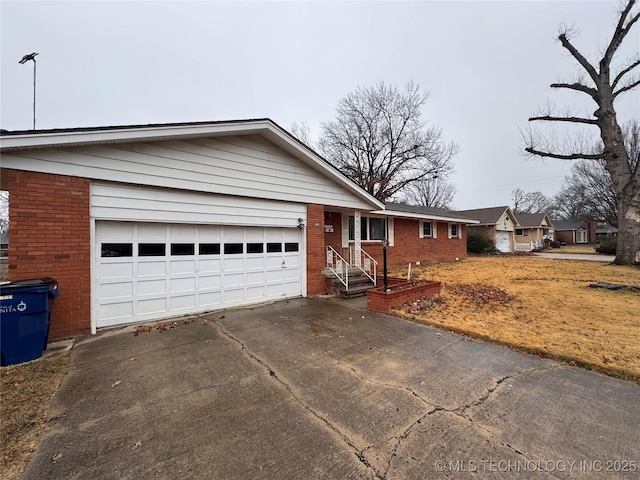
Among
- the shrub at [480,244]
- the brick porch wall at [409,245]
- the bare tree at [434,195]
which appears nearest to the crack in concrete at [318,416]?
the brick porch wall at [409,245]

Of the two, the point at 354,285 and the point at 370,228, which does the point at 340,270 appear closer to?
the point at 354,285

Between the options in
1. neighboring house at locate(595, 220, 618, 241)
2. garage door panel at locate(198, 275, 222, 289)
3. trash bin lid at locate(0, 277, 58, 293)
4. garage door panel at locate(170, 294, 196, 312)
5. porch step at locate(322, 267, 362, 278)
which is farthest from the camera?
neighboring house at locate(595, 220, 618, 241)

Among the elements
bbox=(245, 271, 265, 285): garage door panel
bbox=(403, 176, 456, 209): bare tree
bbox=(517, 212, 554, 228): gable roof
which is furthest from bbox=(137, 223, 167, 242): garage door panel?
bbox=(517, 212, 554, 228): gable roof

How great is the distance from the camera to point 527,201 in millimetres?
56719

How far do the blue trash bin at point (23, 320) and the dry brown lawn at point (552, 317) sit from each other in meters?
6.60

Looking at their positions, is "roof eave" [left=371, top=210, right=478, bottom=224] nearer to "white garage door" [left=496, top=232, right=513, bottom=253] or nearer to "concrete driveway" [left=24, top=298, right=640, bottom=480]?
"concrete driveway" [left=24, top=298, right=640, bottom=480]

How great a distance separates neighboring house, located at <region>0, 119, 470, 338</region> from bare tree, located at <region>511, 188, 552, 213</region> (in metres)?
62.4

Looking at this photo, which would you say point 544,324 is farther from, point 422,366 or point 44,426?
point 44,426

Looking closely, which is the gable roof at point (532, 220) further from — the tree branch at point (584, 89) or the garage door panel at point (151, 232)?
the garage door panel at point (151, 232)

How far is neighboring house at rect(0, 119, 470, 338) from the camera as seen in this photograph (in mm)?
4879

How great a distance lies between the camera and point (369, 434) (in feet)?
8.04

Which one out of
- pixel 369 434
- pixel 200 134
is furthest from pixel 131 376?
pixel 200 134

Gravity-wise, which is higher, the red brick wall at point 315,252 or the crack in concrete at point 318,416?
the red brick wall at point 315,252

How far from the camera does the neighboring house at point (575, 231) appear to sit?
47250mm
